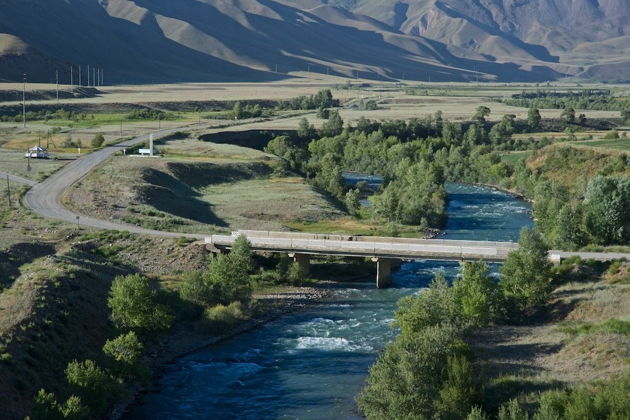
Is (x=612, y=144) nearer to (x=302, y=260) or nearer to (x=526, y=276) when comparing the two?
(x=302, y=260)

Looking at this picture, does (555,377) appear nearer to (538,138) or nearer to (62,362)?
(62,362)

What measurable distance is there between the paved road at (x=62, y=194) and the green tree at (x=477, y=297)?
25578mm

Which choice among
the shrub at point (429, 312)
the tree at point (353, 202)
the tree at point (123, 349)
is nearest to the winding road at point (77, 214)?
the shrub at point (429, 312)

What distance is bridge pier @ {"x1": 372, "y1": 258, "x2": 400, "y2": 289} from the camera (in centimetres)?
6712

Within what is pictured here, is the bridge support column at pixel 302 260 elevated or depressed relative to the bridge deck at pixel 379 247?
depressed

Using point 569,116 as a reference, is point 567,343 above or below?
below

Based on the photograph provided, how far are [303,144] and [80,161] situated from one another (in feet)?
176

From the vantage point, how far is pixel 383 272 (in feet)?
221

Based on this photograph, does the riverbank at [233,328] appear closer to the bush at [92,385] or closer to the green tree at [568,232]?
the bush at [92,385]

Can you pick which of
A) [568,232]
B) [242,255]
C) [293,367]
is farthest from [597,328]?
[242,255]

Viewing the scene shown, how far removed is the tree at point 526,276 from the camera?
188 ft

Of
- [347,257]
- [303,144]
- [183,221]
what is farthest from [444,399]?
[303,144]

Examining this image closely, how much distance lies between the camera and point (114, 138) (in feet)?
454

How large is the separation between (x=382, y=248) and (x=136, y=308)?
72.3 feet
